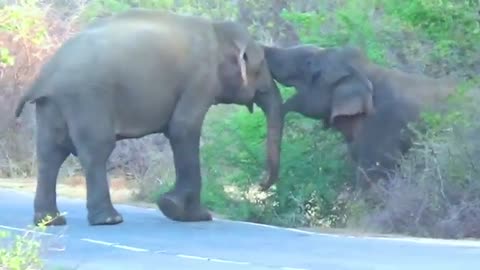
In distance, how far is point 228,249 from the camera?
16.5m

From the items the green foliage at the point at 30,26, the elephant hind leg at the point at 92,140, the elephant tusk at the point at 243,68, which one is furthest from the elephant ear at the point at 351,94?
the green foliage at the point at 30,26

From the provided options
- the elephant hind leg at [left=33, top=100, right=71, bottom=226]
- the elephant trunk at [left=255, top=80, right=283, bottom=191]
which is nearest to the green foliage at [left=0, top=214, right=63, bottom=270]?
the elephant hind leg at [left=33, top=100, right=71, bottom=226]

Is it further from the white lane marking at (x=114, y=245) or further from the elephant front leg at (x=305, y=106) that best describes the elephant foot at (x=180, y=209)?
the white lane marking at (x=114, y=245)

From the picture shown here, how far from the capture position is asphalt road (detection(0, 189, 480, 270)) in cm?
1487

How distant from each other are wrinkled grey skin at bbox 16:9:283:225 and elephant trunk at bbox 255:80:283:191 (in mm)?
13

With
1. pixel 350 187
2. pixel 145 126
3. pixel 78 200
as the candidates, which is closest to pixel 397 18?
pixel 350 187

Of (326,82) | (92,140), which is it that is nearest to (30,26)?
(326,82)

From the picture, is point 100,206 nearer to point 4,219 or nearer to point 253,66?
point 4,219

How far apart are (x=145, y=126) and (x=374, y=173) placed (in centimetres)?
295

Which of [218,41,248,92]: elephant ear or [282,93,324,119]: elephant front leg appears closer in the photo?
[218,41,248,92]: elephant ear

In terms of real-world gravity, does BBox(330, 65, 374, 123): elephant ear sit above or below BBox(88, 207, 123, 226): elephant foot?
above

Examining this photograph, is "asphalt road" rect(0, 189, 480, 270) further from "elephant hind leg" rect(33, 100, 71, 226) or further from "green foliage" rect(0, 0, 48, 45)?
"green foliage" rect(0, 0, 48, 45)

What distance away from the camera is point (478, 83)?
2050 cm

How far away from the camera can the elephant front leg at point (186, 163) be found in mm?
20438
